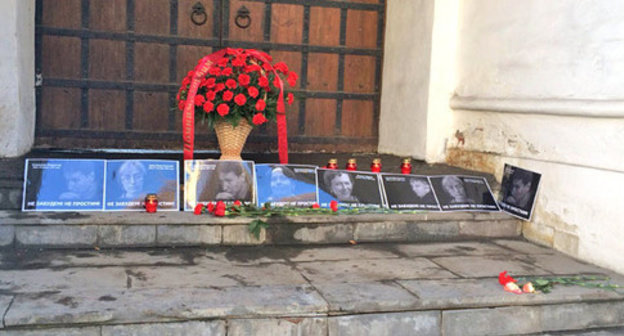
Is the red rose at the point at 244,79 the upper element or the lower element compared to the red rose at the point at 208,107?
upper

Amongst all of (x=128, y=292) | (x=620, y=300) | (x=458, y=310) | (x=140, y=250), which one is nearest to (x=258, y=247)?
(x=140, y=250)

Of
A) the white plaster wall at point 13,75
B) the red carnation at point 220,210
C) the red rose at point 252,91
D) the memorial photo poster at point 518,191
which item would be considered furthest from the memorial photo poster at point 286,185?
the white plaster wall at point 13,75

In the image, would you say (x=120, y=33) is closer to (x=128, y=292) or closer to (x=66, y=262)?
(x=66, y=262)

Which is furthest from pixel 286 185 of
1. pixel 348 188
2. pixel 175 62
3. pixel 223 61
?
pixel 175 62

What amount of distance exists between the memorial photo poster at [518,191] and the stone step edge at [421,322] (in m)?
1.39

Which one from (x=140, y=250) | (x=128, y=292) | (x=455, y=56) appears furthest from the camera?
(x=455, y=56)

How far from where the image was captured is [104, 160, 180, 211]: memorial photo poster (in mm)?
4520

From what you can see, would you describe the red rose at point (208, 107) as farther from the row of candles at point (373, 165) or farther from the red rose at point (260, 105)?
the row of candles at point (373, 165)

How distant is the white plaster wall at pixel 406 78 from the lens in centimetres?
634

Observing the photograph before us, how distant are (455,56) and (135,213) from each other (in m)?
3.73

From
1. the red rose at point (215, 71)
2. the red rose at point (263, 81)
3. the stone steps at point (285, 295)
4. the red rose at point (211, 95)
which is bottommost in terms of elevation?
the stone steps at point (285, 295)

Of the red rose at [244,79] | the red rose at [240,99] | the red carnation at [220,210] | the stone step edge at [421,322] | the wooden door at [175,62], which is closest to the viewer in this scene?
the stone step edge at [421,322]

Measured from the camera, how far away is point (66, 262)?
12.5 feet

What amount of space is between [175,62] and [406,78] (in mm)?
2634
